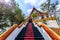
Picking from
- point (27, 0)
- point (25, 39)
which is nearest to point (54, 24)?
point (27, 0)

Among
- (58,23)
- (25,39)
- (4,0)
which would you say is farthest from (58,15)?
(25,39)

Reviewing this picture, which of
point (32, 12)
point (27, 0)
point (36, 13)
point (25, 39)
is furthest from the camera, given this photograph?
point (36, 13)

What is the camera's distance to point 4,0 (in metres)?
8.01

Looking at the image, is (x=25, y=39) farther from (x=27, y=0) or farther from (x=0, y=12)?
(x=27, y=0)

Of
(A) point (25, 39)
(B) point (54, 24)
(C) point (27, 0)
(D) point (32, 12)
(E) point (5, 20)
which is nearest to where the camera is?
(A) point (25, 39)

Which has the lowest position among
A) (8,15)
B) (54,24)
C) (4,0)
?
(54,24)

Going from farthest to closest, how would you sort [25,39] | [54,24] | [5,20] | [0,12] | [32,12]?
[32,12] < [54,24] < [5,20] < [0,12] < [25,39]

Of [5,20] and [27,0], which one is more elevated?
[27,0]

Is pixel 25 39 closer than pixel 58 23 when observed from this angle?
Yes

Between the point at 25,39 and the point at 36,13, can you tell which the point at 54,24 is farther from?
the point at 25,39

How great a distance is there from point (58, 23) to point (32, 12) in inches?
106

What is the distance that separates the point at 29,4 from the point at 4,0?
2.77 meters

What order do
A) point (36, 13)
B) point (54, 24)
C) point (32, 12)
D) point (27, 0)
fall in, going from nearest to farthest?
point (54, 24) < point (27, 0) < point (32, 12) < point (36, 13)

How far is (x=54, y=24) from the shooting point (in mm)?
Result: 8938
